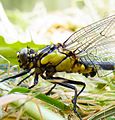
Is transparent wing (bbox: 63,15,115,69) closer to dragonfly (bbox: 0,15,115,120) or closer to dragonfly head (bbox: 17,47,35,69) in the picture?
dragonfly (bbox: 0,15,115,120)

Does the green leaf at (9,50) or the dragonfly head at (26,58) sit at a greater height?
the green leaf at (9,50)

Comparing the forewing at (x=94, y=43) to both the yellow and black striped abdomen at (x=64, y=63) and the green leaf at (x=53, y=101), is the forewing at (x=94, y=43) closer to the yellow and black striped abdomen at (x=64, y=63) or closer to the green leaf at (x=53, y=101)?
the yellow and black striped abdomen at (x=64, y=63)

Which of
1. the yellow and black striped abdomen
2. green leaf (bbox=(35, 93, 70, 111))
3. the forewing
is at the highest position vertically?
the forewing

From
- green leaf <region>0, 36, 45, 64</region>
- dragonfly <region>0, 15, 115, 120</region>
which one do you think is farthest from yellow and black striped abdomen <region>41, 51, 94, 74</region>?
green leaf <region>0, 36, 45, 64</region>

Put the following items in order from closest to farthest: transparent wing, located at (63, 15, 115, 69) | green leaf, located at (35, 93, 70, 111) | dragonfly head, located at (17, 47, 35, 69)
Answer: green leaf, located at (35, 93, 70, 111) → dragonfly head, located at (17, 47, 35, 69) → transparent wing, located at (63, 15, 115, 69)

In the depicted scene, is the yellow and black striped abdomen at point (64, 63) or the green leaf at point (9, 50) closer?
the yellow and black striped abdomen at point (64, 63)

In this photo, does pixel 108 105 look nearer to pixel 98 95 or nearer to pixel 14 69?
pixel 98 95

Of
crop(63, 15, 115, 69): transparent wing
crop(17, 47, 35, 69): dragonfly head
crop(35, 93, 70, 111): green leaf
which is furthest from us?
crop(63, 15, 115, 69): transparent wing

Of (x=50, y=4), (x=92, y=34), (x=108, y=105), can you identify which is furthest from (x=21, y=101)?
(x=50, y=4)

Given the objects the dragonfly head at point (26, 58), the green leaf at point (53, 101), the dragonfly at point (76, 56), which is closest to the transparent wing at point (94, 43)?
the dragonfly at point (76, 56)
